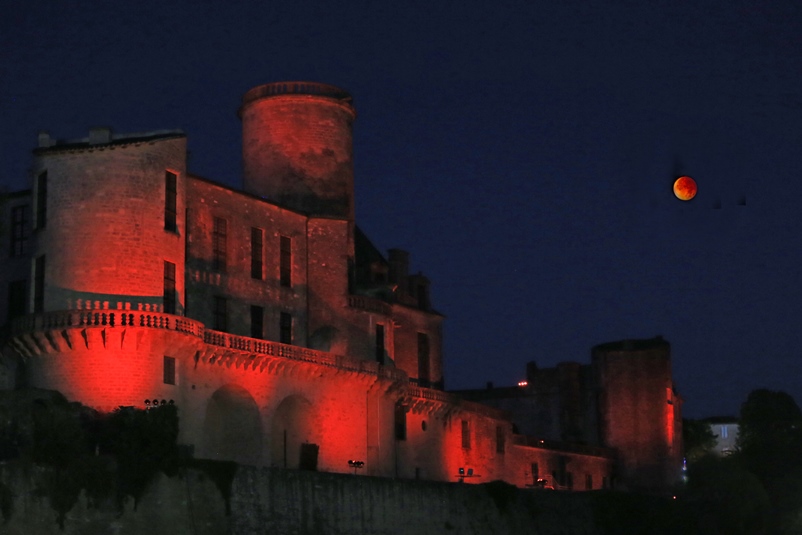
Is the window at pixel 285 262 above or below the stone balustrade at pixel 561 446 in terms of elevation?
above

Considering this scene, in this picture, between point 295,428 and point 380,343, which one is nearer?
point 295,428

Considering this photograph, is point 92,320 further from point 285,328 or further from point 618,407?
point 618,407

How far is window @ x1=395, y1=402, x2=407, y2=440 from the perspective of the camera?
65.6 m

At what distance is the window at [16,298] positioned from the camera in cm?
5416

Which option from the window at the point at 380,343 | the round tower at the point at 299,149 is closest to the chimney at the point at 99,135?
the round tower at the point at 299,149

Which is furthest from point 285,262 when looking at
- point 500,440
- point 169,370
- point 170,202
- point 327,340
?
point 500,440

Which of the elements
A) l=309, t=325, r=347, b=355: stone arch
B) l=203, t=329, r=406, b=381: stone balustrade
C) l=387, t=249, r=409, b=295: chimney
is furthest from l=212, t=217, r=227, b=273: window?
l=387, t=249, r=409, b=295: chimney

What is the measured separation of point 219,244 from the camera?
58.3 metres

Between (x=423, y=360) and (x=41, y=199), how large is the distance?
26.7 m

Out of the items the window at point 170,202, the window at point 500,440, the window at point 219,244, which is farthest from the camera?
the window at point 500,440

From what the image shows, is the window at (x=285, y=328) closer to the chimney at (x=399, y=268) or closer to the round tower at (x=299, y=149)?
the round tower at (x=299, y=149)

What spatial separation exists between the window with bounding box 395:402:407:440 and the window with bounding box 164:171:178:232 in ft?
54.4

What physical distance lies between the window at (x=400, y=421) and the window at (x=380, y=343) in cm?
234

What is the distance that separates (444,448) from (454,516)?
12.4 meters
